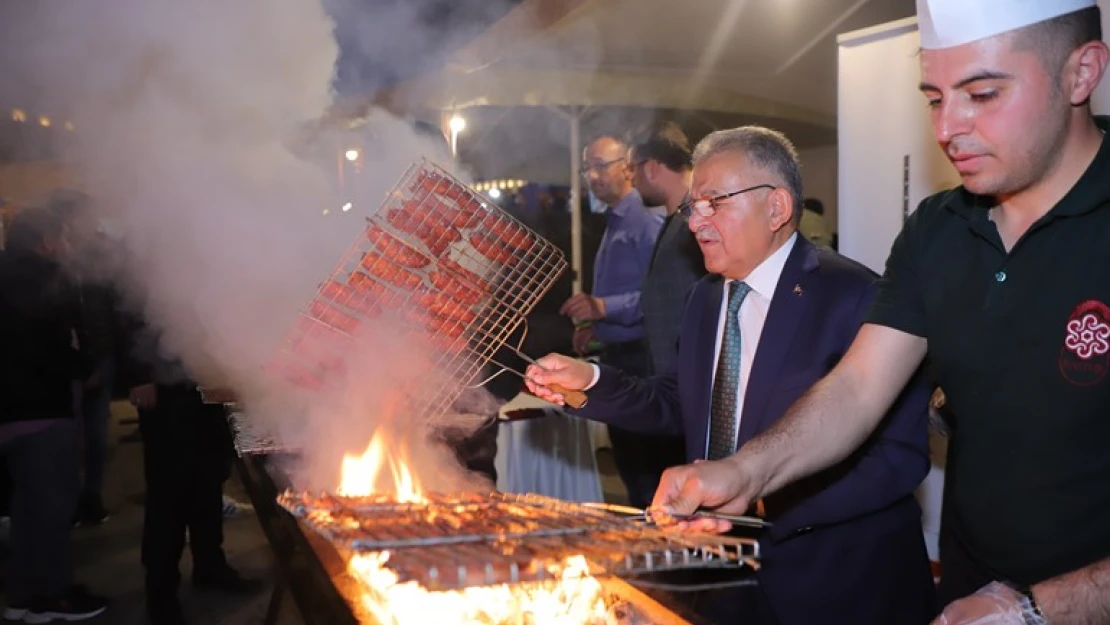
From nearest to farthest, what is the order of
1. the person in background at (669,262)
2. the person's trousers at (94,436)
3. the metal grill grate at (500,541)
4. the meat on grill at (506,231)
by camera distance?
the metal grill grate at (500,541) < the meat on grill at (506,231) < the person in background at (669,262) < the person's trousers at (94,436)

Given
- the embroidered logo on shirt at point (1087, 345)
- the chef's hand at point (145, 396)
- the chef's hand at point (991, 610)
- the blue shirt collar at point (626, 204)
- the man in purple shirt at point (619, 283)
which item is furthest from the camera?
the blue shirt collar at point (626, 204)

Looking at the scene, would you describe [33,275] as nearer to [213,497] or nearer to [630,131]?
[213,497]

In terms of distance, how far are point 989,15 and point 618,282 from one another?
4080mm

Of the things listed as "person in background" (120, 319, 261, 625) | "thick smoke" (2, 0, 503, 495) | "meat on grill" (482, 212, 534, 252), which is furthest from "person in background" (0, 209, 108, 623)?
"meat on grill" (482, 212, 534, 252)

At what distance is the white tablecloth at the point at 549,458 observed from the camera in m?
6.17

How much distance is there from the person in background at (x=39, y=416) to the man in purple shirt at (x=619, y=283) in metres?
3.18

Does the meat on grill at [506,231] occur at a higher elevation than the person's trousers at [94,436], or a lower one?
higher

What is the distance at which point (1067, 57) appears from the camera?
6.01ft

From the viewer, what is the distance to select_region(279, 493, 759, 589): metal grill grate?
4.83ft

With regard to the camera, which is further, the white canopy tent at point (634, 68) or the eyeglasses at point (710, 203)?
the white canopy tent at point (634, 68)

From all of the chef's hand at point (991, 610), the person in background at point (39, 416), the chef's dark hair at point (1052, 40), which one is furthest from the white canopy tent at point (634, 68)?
the chef's hand at point (991, 610)

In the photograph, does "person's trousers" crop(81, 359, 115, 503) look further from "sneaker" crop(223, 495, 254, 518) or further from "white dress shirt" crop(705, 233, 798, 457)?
"white dress shirt" crop(705, 233, 798, 457)

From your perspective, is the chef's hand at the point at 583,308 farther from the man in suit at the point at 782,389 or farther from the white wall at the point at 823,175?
the white wall at the point at 823,175

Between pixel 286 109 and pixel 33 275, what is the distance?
2860 mm
